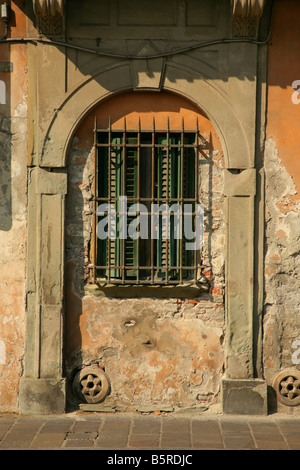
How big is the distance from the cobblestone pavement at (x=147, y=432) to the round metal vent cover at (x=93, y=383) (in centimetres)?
17

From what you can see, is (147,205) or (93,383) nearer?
(93,383)

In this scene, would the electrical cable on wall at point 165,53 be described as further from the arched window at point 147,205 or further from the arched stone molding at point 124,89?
the arched window at point 147,205

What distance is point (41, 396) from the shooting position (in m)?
6.09

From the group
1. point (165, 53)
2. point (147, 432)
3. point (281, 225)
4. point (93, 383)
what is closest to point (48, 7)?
point (165, 53)

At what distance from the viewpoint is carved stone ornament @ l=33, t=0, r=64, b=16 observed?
19.1 ft

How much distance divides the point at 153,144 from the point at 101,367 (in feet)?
7.88

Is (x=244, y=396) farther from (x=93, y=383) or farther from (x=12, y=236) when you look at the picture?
(x=12, y=236)

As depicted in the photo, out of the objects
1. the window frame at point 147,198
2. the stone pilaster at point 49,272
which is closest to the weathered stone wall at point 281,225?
the window frame at point 147,198

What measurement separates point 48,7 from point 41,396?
391 cm

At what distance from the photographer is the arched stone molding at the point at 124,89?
612 centimetres

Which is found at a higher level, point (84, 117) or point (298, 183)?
point (84, 117)
